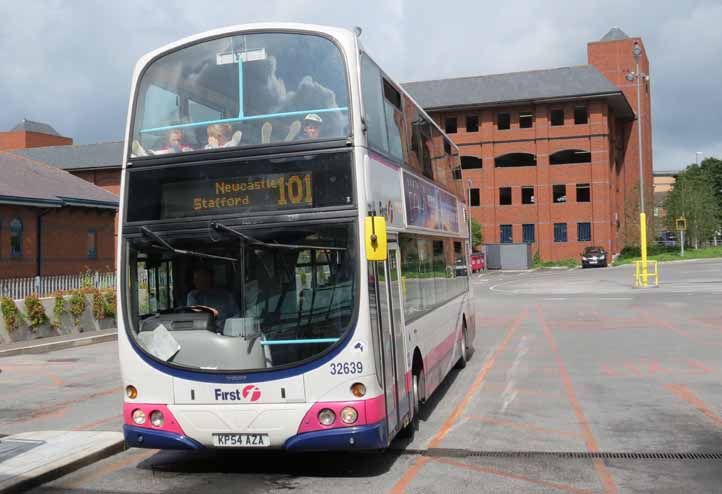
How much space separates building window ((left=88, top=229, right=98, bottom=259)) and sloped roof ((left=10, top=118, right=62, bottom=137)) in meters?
57.3

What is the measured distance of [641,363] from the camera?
1411 centimetres

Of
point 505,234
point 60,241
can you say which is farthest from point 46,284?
point 505,234

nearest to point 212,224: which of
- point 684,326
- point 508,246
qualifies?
point 684,326

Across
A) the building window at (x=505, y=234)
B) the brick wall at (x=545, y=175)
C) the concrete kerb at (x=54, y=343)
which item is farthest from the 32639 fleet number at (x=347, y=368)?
the building window at (x=505, y=234)

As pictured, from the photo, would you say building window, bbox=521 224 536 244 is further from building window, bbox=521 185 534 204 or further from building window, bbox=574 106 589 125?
building window, bbox=574 106 589 125

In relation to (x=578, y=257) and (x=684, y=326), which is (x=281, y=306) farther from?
(x=578, y=257)

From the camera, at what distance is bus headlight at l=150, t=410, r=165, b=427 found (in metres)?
6.92

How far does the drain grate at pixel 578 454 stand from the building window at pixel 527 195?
69.9 meters

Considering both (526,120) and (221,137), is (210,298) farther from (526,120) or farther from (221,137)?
(526,120)

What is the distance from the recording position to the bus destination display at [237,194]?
6.88 meters

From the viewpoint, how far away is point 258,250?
6.91 meters

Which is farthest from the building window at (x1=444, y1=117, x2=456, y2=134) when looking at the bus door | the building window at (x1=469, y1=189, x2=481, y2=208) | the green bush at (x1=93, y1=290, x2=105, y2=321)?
the bus door

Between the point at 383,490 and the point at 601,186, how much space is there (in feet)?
229

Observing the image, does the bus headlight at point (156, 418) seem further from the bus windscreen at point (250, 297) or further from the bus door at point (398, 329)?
the bus door at point (398, 329)
